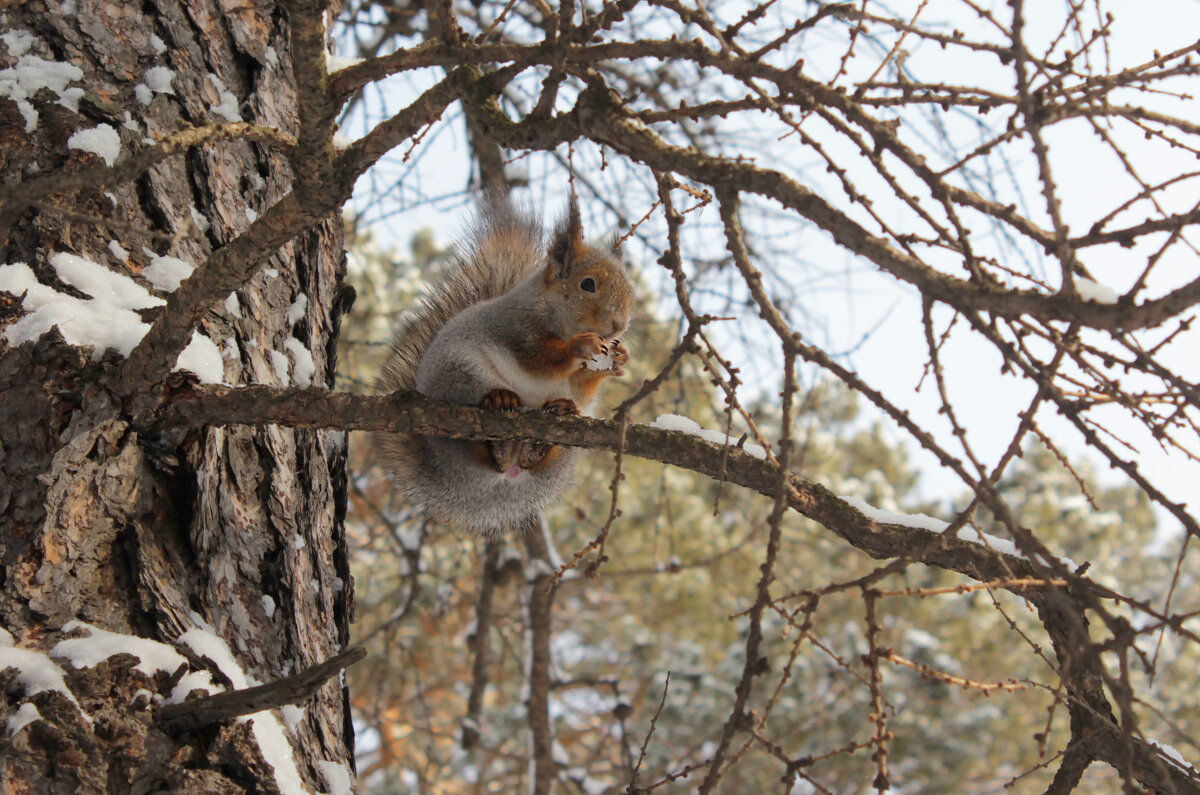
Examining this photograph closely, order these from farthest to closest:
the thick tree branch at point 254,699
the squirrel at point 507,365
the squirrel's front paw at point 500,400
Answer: the squirrel at point 507,365, the squirrel's front paw at point 500,400, the thick tree branch at point 254,699

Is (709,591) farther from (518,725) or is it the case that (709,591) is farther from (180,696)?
(180,696)

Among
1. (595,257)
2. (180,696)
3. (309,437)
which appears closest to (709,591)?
(595,257)

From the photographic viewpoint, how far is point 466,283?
2.31m

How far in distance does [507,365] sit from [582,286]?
279mm

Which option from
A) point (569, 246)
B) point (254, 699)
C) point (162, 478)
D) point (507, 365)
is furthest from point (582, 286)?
point (254, 699)

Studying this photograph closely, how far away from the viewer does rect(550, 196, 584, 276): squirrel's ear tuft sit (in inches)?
80.4

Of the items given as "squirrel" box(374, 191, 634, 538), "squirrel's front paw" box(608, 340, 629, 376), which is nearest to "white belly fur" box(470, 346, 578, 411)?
"squirrel" box(374, 191, 634, 538)

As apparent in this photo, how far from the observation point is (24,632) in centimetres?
106

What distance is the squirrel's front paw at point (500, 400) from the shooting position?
5.69 ft

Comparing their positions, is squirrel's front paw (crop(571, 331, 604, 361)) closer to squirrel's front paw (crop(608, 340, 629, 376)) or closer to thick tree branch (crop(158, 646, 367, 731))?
squirrel's front paw (crop(608, 340, 629, 376))

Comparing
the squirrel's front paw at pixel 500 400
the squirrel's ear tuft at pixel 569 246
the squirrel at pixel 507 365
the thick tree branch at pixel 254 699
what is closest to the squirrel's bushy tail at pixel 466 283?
the squirrel at pixel 507 365

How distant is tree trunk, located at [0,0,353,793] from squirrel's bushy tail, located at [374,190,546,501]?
1.18 feet

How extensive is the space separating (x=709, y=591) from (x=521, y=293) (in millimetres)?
3392

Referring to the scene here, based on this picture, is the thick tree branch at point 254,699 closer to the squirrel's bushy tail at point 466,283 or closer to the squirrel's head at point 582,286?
the squirrel's bushy tail at point 466,283
